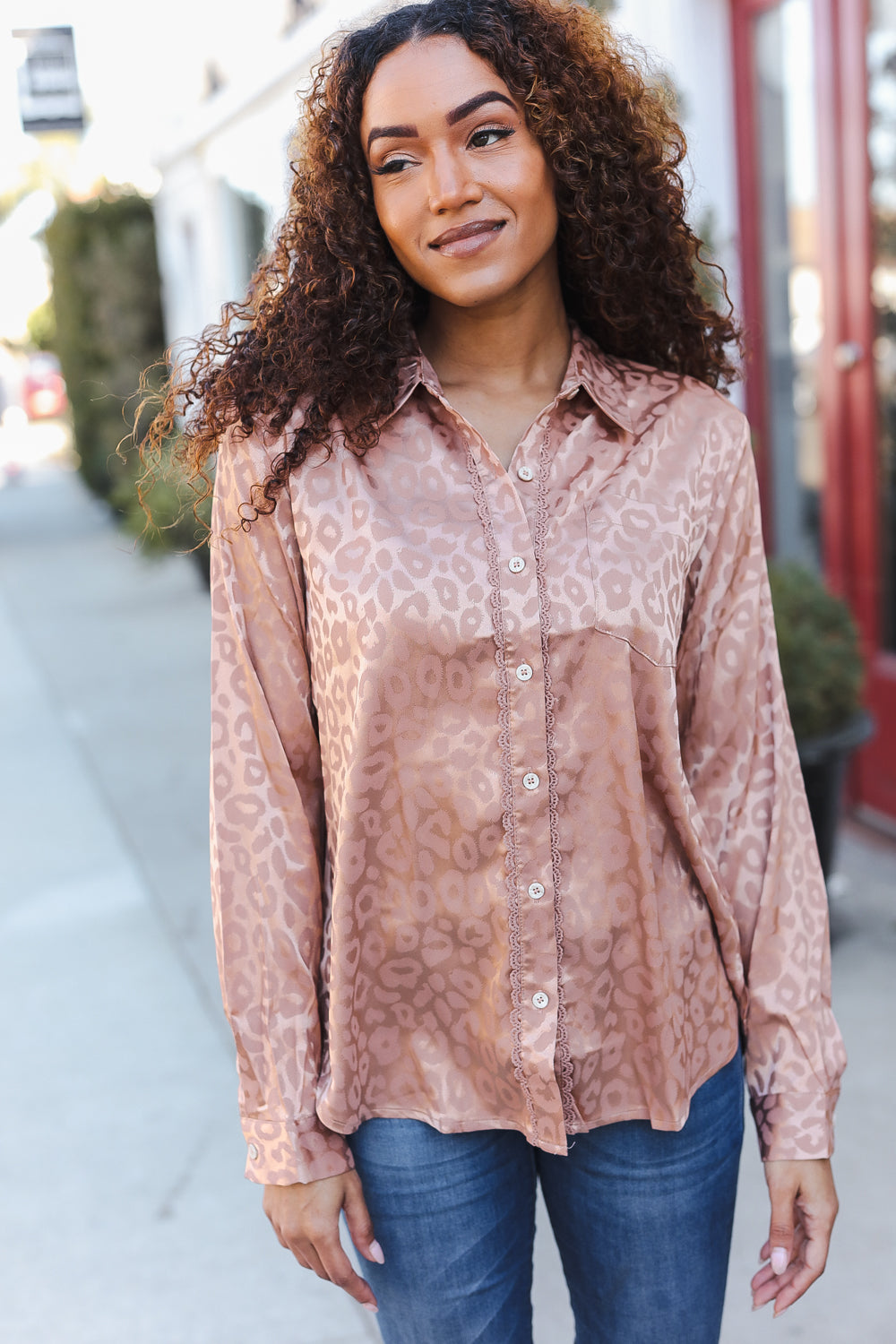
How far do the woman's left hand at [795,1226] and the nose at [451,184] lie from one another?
1.10 m

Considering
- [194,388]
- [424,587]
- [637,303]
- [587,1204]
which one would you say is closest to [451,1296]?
[587,1204]

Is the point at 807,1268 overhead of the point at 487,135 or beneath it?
beneath

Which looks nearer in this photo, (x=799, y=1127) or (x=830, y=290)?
(x=799, y=1127)

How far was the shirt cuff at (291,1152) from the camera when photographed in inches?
56.2

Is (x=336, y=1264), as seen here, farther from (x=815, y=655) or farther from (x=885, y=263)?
(x=885, y=263)

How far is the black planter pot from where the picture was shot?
3.75m

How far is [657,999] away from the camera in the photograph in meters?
1.47

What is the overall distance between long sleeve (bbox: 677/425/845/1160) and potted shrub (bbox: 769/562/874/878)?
85.7 inches

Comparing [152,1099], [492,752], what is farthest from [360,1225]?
[152,1099]

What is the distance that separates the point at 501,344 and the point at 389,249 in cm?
17

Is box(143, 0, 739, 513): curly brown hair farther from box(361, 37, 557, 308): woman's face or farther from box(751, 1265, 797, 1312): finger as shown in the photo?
box(751, 1265, 797, 1312): finger

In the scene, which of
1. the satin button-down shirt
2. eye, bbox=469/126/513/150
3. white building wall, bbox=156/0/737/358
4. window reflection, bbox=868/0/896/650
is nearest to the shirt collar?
the satin button-down shirt

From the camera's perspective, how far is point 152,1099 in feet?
11.4

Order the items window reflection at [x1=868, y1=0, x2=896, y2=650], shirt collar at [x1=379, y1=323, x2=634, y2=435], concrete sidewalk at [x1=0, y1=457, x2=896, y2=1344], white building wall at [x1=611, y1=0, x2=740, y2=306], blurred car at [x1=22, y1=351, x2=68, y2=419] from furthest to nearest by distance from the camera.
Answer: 1. blurred car at [x1=22, y1=351, x2=68, y2=419]
2. white building wall at [x1=611, y1=0, x2=740, y2=306]
3. window reflection at [x1=868, y1=0, x2=896, y2=650]
4. concrete sidewalk at [x1=0, y1=457, x2=896, y2=1344]
5. shirt collar at [x1=379, y1=323, x2=634, y2=435]
